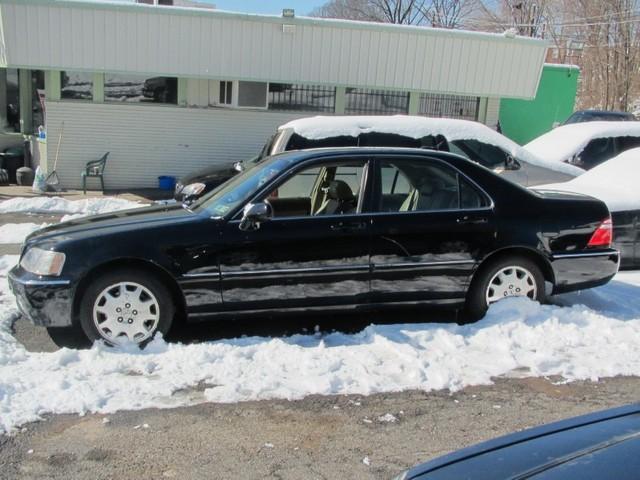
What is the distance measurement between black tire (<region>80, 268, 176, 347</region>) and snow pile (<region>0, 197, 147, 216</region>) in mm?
7509

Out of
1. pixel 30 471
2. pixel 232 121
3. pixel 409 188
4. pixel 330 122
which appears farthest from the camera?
pixel 232 121

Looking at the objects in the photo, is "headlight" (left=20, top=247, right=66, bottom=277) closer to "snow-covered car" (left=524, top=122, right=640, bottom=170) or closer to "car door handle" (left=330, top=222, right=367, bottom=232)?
"car door handle" (left=330, top=222, right=367, bottom=232)

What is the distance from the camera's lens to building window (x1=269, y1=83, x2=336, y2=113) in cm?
1672

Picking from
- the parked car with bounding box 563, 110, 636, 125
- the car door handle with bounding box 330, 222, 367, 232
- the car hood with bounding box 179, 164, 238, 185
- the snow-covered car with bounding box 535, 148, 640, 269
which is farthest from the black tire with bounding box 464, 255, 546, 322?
the parked car with bounding box 563, 110, 636, 125

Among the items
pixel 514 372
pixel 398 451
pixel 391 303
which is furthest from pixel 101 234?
pixel 514 372

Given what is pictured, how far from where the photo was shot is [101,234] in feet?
16.8

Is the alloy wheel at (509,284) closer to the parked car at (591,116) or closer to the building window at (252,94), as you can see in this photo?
the building window at (252,94)

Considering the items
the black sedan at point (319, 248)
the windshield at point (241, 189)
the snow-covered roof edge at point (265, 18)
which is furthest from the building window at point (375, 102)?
the windshield at point (241, 189)

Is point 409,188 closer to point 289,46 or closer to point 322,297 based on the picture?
point 322,297

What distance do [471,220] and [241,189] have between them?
6.41 feet

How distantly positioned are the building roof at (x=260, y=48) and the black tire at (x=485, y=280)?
1098 cm

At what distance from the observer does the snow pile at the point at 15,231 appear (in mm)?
9711

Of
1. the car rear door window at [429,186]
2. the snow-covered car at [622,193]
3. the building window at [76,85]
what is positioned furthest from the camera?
the building window at [76,85]

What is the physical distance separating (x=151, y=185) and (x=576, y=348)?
1264 cm
